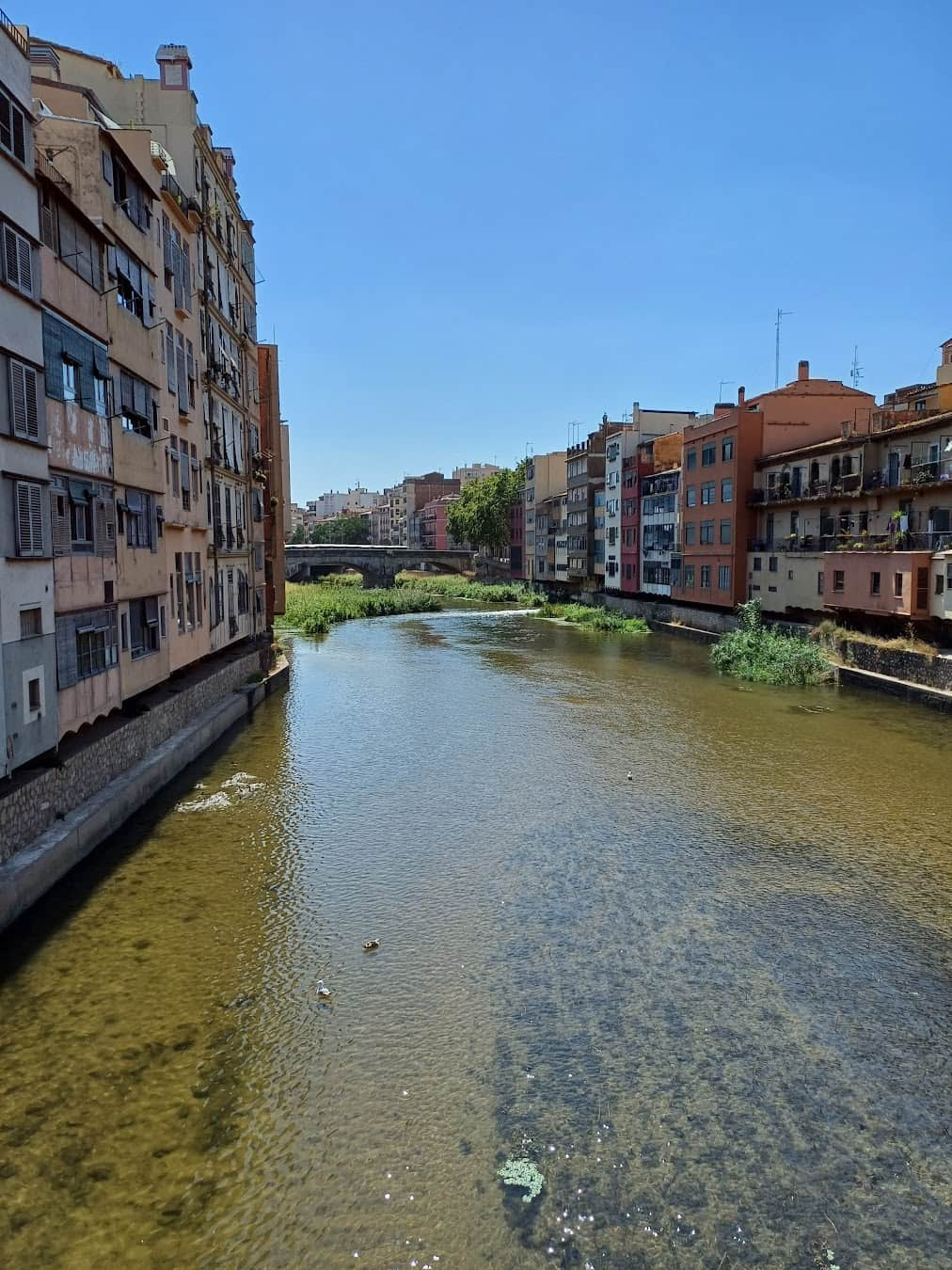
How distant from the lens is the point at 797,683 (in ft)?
116

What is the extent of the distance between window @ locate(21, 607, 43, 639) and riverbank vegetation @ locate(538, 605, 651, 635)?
45973 mm

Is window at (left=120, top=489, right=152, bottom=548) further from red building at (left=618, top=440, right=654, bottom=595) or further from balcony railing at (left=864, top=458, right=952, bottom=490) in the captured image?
red building at (left=618, top=440, right=654, bottom=595)

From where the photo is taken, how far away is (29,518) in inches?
531

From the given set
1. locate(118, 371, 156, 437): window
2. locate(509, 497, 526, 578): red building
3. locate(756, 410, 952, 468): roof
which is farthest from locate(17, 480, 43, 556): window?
locate(509, 497, 526, 578): red building

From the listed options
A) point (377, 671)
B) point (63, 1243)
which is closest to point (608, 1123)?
point (63, 1243)

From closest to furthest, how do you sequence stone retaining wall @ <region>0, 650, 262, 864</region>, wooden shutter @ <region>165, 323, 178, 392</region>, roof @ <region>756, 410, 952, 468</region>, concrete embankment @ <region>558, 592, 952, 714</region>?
1. stone retaining wall @ <region>0, 650, 262, 864</region>
2. wooden shutter @ <region>165, 323, 178, 392</region>
3. concrete embankment @ <region>558, 592, 952, 714</region>
4. roof @ <region>756, 410, 952, 468</region>

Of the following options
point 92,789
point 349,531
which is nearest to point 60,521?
point 92,789

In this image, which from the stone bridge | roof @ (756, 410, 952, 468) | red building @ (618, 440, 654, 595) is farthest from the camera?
the stone bridge

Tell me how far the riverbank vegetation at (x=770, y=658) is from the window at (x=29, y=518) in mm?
29552

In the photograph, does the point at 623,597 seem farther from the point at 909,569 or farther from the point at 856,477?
the point at 909,569

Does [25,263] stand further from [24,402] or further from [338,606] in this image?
[338,606]

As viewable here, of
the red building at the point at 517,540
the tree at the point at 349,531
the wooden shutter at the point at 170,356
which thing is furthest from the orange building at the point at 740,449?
the tree at the point at 349,531

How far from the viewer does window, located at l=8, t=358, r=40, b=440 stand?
12.9m

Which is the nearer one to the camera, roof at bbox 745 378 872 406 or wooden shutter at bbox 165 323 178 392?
wooden shutter at bbox 165 323 178 392
